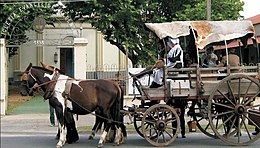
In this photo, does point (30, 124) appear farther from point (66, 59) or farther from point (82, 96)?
point (66, 59)

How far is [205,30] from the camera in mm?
12016

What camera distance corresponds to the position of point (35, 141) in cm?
1263

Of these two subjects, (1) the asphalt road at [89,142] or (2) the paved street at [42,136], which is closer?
(1) the asphalt road at [89,142]

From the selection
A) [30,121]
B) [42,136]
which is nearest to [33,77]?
[42,136]

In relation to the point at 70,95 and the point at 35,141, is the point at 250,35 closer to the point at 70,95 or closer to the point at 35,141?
the point at 70,95

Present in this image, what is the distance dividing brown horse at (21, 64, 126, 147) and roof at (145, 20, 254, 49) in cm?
184

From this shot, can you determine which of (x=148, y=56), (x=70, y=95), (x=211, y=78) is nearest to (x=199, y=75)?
(x=211, y=78)

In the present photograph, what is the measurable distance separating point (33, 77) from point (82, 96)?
129 centimetres

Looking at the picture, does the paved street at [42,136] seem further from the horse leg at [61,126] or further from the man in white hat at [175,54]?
the man in white hat at [175,54]

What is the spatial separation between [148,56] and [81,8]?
4.61m

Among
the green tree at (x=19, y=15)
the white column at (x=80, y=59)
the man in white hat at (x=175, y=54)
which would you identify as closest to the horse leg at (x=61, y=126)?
the man in white hat at (x=175, y=54)

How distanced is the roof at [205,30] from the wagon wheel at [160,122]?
173 cm

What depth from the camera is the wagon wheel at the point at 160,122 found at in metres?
11.5

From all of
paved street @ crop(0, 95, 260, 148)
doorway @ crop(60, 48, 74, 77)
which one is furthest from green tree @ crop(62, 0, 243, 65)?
doorway @ crop(60, 48, 74, 77)
